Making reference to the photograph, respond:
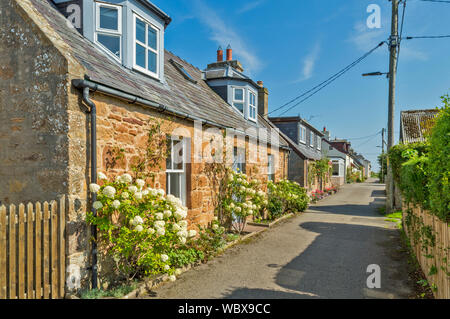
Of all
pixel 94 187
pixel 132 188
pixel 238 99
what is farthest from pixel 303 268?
pixel 238 99

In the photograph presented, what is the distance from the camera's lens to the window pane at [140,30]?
23.9ft

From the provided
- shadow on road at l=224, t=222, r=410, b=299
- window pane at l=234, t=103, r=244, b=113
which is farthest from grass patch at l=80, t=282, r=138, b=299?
window pane at l=234, t=103, r=244, b=113

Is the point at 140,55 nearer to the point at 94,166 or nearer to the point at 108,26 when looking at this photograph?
the point at 108,26

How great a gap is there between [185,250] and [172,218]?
1.34 m

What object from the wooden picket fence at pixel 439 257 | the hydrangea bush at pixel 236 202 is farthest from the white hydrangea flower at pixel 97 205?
the wooden picket fence at pixel 439 257

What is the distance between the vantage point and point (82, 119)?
4.71 m

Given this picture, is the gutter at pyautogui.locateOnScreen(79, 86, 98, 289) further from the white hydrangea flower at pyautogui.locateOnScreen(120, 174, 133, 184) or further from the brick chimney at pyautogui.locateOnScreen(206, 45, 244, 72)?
the brick chimney at pyautogui.locateOnScreen(206, 45, 244, 72)

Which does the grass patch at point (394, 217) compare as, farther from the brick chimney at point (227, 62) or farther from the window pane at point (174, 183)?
the brick chimney at point (227, 62)

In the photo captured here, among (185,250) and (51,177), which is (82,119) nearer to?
(51,177)

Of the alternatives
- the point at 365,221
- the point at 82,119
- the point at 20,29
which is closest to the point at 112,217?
the point at 82,119

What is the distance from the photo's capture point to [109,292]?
4.74m

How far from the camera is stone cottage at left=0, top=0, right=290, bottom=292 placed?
4598 mm

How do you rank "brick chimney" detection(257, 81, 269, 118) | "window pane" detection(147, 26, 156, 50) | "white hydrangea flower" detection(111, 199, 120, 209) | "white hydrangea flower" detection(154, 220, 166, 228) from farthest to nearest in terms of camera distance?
"brick chimney" detection(257, 81, 269, 118), "window pane" detection(147, 26, 156, 50), "white hydrangea flower" detection(154, 220, 166, 228), "white hydrangea flower" detection(111, 199, 120, 209)

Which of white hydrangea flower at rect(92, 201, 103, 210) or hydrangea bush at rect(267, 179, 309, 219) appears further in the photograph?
hydrangea bush at rect(267, 179, 309, 219)
